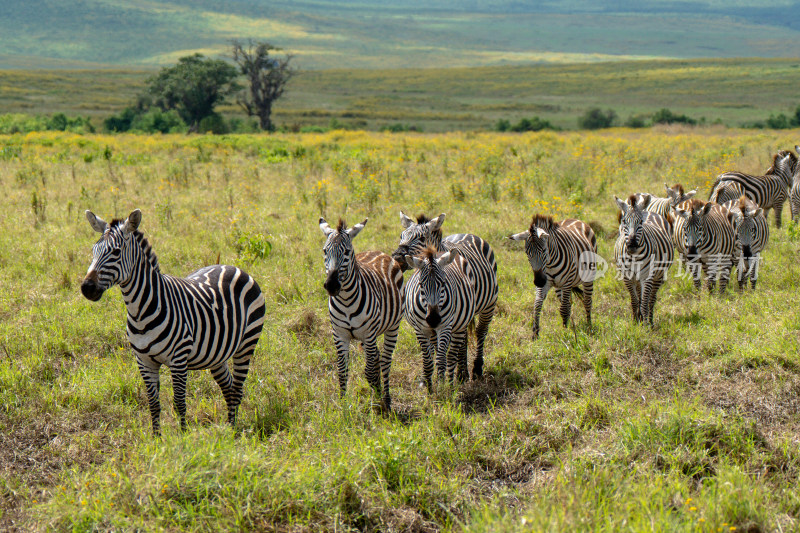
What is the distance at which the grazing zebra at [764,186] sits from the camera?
13.8 metres

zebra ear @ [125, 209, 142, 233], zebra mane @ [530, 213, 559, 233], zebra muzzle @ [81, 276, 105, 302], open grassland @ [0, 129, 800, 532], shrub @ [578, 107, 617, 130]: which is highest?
shrub @ [578, 107, 617, 130]

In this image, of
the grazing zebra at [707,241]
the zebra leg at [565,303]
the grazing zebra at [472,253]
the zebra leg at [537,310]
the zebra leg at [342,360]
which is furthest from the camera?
the grazing zebra at [707,241]

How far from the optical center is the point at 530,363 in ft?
24.5

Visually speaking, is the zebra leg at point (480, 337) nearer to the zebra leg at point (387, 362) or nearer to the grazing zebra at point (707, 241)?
the zebra leg at point (387, 362)

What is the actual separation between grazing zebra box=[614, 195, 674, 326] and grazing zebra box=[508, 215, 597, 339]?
528 millimetres

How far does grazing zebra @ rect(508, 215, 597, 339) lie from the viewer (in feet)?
26.6

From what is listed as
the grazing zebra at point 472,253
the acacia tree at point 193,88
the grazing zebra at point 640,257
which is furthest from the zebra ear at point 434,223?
the acacia tree at point 193,88

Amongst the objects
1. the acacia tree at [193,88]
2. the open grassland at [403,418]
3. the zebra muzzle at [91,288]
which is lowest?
the open grassland at [403,418]

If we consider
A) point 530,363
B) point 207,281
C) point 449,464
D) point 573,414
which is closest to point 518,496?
point 449,464

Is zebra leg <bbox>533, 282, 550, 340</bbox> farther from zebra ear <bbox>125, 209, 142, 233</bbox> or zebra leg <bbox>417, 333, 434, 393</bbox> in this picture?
zebra ear <bbox>125, 209, 142, 233</bbox>

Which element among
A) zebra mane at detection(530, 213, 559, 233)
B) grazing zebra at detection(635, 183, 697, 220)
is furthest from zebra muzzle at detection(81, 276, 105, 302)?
grazing zebra at detection(635, 183, 697, 220)

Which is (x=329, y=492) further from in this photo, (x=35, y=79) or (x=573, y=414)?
(x=35, y=79)

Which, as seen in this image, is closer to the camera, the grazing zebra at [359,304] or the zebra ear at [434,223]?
the grazing zebra at [359,304]

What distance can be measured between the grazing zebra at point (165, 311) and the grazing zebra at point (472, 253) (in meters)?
1.90
